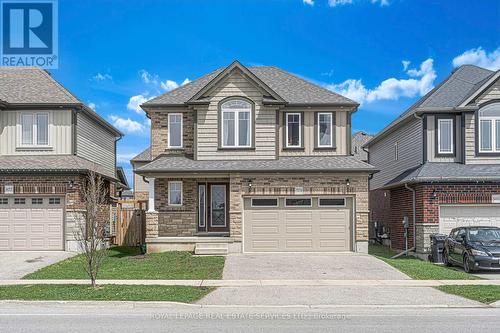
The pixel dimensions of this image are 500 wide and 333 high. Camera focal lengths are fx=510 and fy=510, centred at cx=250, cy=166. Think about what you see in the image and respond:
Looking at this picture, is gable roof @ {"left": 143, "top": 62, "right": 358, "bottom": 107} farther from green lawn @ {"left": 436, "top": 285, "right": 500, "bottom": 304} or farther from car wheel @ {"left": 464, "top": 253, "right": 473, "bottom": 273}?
green lawn @ {"left": 436, "top": 285, "right": 500, "bottom": 304}

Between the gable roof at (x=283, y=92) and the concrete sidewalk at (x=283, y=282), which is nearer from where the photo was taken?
the concrete sidewalk at (x=283, y=282)

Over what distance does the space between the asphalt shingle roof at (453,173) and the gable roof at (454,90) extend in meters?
2.43

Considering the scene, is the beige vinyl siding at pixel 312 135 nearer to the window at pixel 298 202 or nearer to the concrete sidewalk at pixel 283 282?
the window at pixel 298 202

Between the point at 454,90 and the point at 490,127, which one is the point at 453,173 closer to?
the point at 490,127

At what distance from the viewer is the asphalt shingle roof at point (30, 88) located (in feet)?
73.8

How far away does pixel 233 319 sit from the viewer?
9.95m

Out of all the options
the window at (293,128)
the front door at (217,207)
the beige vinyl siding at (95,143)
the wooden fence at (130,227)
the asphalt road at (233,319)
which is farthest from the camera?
the wooden fence at (130,227)

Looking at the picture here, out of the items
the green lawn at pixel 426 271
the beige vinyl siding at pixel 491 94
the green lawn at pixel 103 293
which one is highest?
the beige vinyl siding at pixel 491 94

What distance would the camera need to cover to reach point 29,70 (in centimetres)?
2566

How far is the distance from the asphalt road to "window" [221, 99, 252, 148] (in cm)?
1168

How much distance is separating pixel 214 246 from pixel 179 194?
3206 mm

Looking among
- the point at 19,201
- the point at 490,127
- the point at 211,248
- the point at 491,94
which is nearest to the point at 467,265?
the point at 490,127

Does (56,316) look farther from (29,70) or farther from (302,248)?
(29,70)

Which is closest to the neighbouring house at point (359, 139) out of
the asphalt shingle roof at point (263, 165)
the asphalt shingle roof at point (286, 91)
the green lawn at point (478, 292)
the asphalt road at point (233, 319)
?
the asphalt shingle roof at point (286, 91)
